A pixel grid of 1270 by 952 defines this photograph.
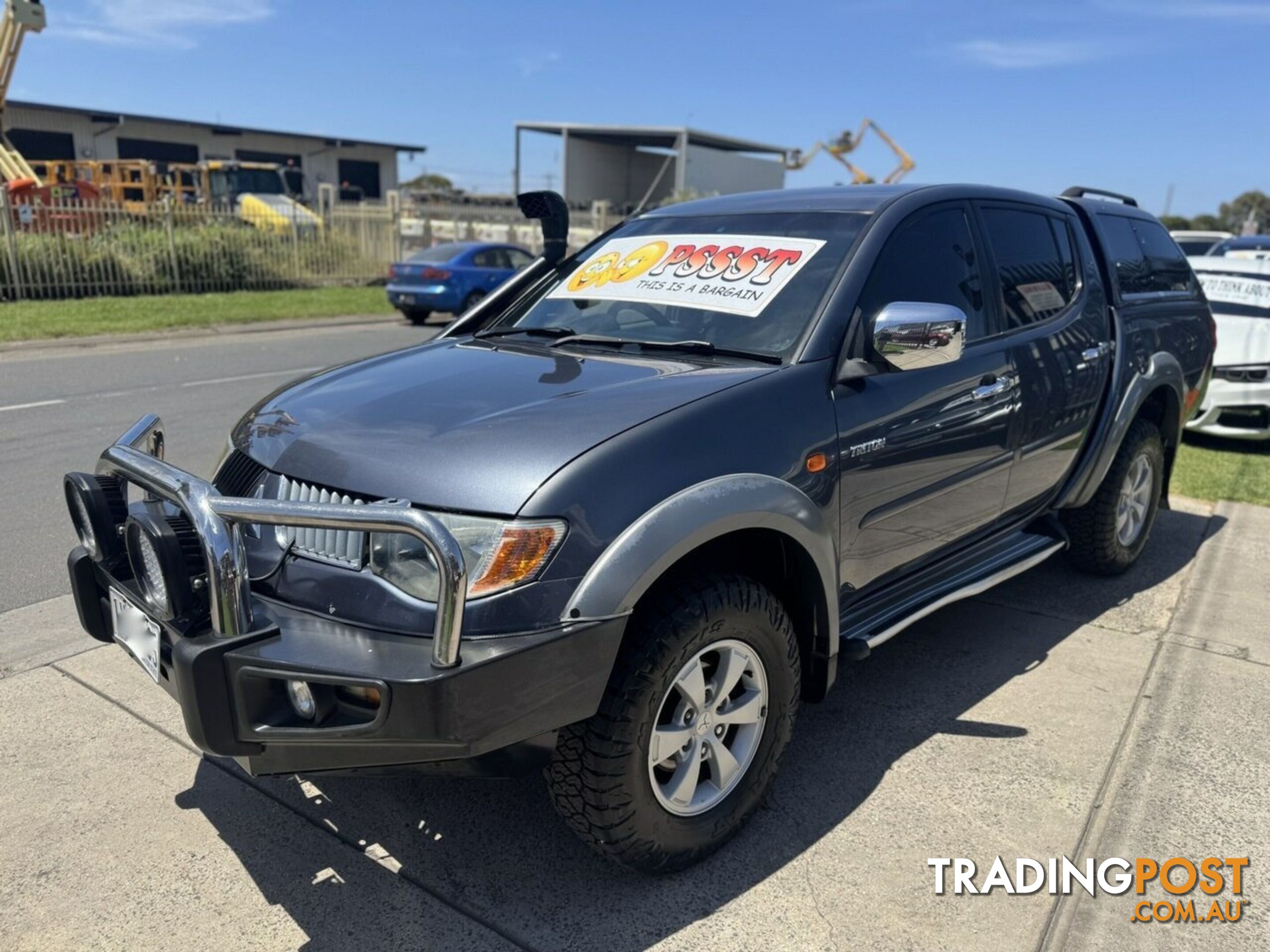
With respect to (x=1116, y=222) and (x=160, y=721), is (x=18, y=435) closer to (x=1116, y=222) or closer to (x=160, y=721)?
(x=160, y=721)

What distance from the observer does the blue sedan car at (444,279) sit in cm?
1714

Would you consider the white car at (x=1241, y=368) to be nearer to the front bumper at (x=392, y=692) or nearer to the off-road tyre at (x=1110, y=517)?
the off-road tyre at (x=1110, y=517)

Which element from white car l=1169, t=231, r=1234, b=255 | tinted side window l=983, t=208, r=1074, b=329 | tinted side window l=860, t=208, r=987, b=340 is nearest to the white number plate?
tinted side window l=860, t=208, r=987, b=340

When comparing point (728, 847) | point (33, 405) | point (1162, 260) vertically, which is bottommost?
point (728, 847)

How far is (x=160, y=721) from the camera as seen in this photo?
11.3 feet

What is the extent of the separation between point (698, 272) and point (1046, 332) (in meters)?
1.61

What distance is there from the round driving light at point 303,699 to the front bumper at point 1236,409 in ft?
26.5

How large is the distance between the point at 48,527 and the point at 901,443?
4638 millimetres

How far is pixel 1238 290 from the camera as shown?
29.7ft

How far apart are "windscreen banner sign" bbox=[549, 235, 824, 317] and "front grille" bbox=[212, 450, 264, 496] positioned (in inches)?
55.4

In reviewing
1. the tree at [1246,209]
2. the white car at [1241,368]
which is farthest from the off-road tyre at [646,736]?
the tree at [1246,209]

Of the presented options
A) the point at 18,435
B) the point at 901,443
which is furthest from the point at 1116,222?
the point at 18,435

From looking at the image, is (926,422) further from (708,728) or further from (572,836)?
(572,836)

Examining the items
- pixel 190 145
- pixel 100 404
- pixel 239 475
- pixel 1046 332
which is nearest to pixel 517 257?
pixel 100 404
